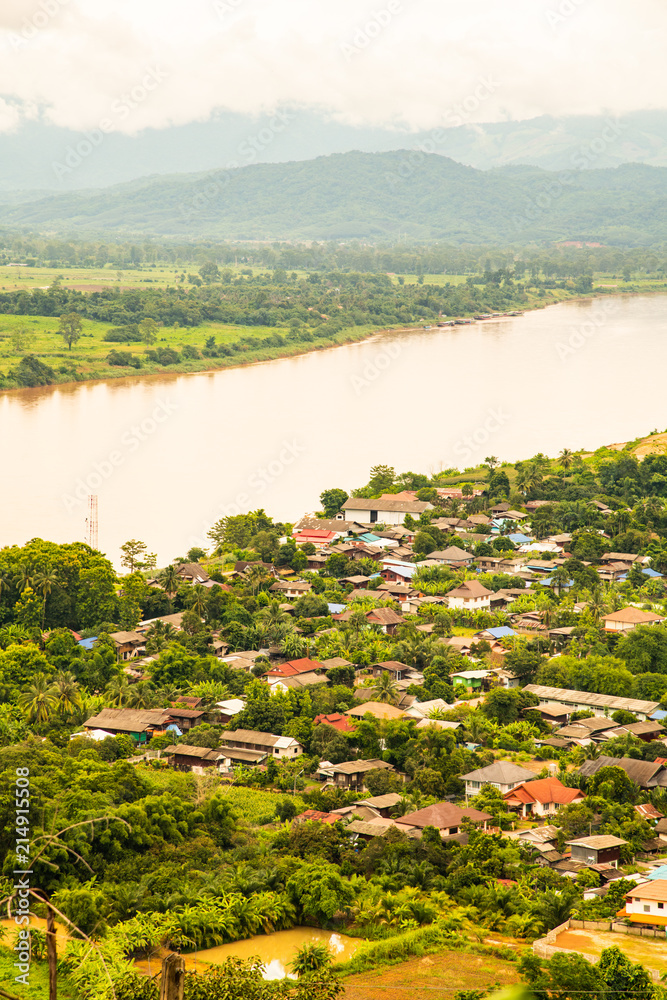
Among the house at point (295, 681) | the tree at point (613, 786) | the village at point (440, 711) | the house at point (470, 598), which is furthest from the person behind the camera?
the house at point (470, 598)

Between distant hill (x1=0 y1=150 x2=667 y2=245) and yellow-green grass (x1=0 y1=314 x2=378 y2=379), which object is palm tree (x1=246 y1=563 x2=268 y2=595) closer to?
yellow-green grass (x1=0 y1=314 x2=378 y2=379)

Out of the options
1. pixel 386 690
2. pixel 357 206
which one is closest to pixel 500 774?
pixel 386 690

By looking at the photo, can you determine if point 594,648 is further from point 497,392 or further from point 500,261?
point 500,261

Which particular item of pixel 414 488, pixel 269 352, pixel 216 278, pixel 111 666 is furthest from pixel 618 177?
pixel 111 666

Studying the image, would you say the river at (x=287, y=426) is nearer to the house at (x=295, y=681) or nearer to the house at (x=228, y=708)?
the house at (x=295, y=681)

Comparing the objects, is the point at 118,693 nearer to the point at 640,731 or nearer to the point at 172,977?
the point at 640,731

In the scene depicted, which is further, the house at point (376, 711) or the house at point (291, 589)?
the house at point (291, 589)

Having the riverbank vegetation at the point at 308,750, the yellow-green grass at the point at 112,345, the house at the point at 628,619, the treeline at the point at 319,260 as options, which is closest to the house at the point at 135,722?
the riverbank vegetation at the point at 308,750

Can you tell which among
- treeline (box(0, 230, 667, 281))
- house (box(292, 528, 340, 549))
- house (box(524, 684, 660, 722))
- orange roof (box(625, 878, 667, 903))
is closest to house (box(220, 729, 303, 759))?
house (box(524, 684, 660, 722))
